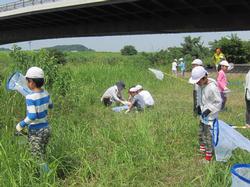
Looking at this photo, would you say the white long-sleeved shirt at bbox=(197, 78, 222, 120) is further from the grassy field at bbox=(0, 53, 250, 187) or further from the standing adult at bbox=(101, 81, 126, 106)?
the standing adult at bbox=(101, 81, 126, 106)

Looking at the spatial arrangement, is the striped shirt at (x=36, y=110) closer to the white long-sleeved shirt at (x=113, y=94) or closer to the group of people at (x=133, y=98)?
the group of people at (x=133, y=98)

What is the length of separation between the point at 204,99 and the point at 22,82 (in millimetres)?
2538

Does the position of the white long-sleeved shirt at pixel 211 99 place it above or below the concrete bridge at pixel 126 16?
below

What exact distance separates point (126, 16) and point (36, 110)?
883 inches

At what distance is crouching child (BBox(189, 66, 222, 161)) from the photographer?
5.83 m

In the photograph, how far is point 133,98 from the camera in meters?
11.0

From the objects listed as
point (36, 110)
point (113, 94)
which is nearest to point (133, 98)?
point (113, 94)

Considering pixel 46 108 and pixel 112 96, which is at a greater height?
pixel 46 108

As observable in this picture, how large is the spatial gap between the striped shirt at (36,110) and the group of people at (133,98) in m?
5.39

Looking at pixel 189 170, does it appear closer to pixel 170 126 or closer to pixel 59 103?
pixel 170 126

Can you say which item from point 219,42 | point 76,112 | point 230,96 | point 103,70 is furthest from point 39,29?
point 76,112

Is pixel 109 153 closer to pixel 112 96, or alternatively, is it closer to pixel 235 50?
pixel 112 96

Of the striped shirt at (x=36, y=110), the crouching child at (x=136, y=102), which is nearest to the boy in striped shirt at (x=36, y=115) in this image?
the striped shirt at (x=36, y=110)

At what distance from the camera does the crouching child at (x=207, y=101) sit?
19.1ft
